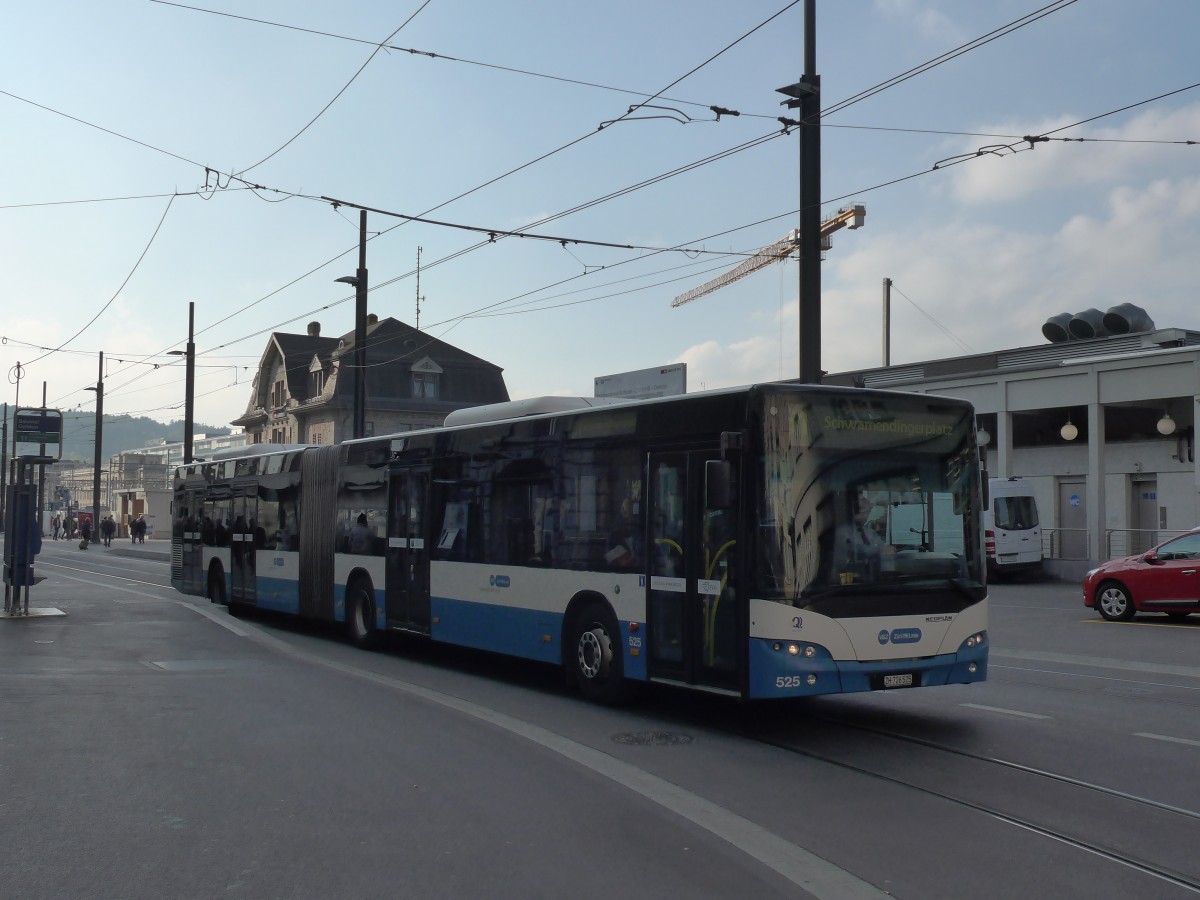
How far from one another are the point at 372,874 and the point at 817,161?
12.7 m

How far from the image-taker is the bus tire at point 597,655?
37.2ft

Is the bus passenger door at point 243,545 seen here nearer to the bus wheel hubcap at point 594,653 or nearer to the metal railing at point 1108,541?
the bus wheel hubcap at point 594,653

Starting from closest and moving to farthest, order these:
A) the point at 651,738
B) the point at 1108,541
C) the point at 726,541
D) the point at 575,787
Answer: the point at 575,787, the point at 651,738, the point at 726,541, the point at 1108,541

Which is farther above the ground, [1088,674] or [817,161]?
[817,161]

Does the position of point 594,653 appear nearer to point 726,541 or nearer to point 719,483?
point 726,541

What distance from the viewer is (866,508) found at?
390 inches

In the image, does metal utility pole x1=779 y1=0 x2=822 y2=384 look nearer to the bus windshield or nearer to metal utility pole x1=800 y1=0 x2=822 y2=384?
metal utility pole x1=800 y1=0 x2=822 y2=384

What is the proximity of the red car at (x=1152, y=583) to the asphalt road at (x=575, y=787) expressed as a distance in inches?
216

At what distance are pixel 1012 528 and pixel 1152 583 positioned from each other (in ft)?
39.5

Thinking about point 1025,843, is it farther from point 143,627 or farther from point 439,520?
point 143,627

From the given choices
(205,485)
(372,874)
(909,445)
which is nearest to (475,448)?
(909,445)

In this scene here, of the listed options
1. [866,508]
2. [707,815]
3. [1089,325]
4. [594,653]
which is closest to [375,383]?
[1089,325]

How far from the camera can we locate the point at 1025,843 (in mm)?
6551

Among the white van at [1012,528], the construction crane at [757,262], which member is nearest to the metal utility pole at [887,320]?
the construction crane at [757,262]
